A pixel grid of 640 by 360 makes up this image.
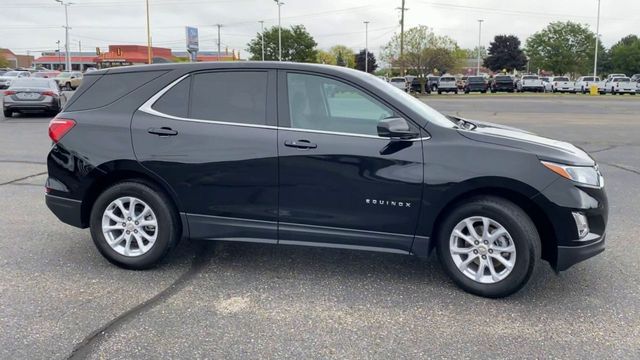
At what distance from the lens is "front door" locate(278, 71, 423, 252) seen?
162 inches

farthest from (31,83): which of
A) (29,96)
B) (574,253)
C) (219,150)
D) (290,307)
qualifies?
(574,253)

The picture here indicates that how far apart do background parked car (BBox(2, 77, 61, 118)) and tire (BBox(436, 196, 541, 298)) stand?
17.7 metres

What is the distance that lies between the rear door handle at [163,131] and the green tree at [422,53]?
4413 cm

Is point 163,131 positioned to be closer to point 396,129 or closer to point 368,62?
point 396,129

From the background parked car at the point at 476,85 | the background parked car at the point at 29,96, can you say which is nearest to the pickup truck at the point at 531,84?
the background parked car at the point at 476,85

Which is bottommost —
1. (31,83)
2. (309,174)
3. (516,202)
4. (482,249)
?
(482,249)

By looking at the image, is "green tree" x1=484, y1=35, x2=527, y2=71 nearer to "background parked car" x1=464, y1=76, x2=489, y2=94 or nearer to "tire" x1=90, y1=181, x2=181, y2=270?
"background parked car" x1=464, y1=76, x2=489, y2=94

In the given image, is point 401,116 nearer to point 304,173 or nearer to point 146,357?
point 304,173

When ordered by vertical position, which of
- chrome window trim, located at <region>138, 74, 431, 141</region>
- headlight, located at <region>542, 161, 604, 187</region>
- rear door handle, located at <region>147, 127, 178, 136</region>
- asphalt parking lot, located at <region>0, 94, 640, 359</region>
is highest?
chrome window trim, located at <region>138, 74, 431, 141</region>

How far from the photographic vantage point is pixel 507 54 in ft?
324

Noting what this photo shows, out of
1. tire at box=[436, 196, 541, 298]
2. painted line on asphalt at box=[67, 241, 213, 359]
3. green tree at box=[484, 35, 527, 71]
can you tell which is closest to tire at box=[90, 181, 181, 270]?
painted line on asphalt at box=[67, 241, 213, 359]

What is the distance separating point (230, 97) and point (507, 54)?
103m

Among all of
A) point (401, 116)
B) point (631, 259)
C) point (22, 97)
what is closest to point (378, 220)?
point (401, 116)

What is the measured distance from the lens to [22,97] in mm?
18406
